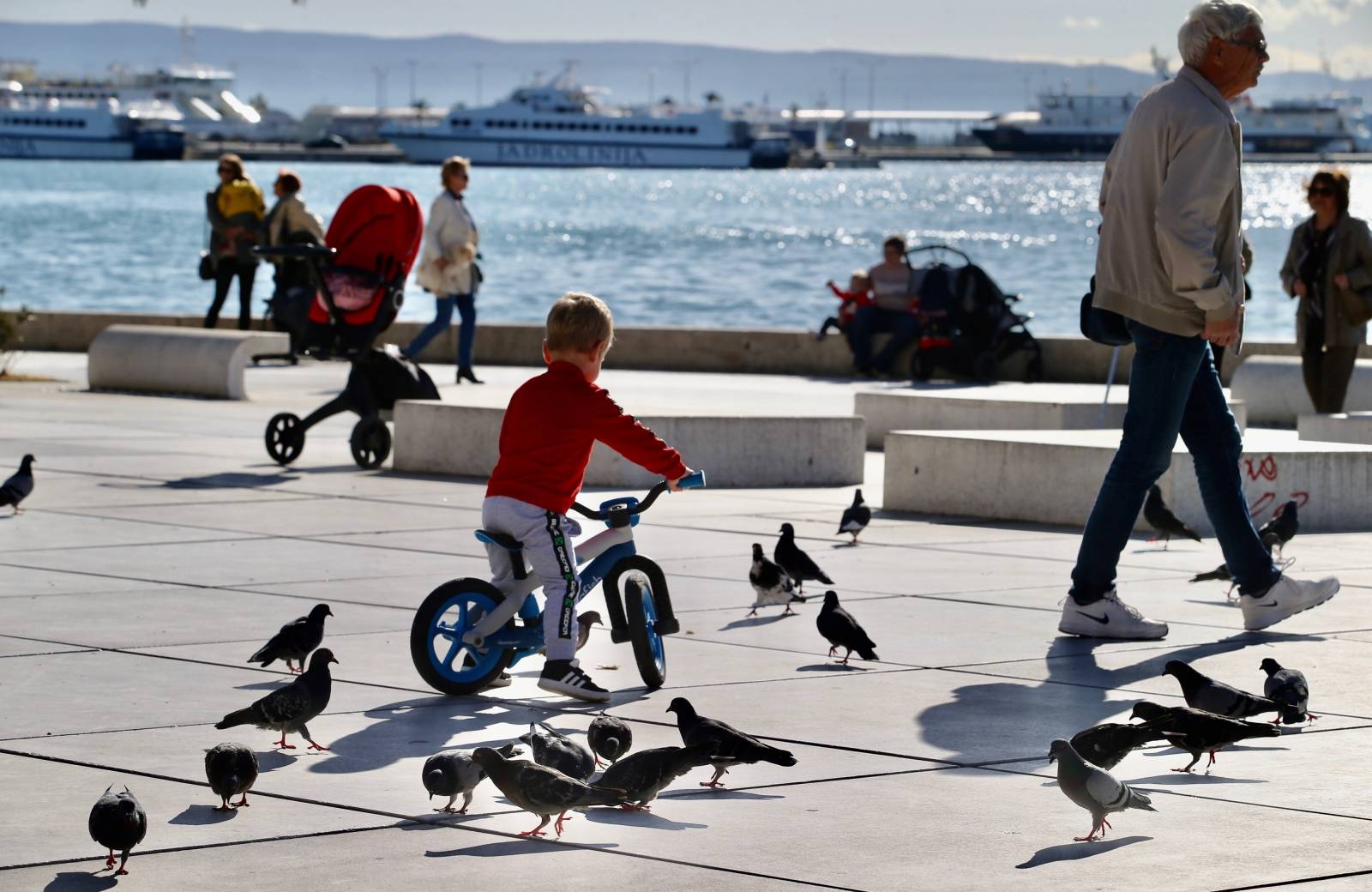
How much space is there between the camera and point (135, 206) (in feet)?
363

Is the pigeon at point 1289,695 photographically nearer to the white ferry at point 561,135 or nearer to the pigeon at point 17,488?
the pigeon at point 17,488

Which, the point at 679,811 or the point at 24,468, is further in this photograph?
the point at 24,468

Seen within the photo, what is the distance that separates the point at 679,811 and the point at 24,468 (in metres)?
6.10

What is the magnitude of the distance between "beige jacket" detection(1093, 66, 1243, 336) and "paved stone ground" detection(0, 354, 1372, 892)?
45.6 inches

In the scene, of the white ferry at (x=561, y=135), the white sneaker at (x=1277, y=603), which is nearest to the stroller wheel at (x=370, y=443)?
the white sneaker at (x=1277, y=603)

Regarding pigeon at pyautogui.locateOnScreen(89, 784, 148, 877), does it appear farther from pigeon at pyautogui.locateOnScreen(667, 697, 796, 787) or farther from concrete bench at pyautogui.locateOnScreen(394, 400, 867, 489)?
concrete bench at pyautogui.locateOnScreen(394, 400, 867, 489)

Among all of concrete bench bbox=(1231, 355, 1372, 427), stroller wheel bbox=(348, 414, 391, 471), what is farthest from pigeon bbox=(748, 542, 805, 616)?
concrete bench bbox=(1231, 355, 1372, 427)

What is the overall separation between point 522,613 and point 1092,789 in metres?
2.25

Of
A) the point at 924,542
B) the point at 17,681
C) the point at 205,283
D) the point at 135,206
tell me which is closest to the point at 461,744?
the point at 17,681

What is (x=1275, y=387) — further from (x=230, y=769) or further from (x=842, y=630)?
(x=230, y=769)

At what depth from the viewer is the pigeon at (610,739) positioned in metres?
5.31

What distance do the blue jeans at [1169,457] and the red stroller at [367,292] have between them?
639 cm

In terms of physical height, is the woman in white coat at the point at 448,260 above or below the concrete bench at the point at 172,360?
above

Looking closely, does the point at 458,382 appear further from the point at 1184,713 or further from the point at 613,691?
the point at 1184,713
